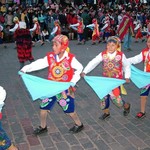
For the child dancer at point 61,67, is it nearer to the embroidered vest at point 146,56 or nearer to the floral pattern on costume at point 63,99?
the floral pattern on costume at point 63,99

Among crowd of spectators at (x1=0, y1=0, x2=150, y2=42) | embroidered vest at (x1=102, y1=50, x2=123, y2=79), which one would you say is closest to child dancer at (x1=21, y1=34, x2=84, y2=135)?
embroidered vest at (x1=102, y1=50, x2=123, y2=79)

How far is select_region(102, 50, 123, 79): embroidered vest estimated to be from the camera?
5215mm

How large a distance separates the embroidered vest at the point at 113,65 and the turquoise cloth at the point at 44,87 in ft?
3.25

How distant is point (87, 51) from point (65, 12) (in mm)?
6618

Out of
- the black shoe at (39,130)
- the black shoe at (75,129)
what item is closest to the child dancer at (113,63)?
the black shoe at (75,129)

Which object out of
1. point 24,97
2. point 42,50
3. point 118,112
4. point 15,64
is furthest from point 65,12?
point 118,112

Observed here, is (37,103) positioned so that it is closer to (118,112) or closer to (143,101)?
(118,112)

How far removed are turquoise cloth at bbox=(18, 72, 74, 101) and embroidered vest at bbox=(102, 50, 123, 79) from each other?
99 cm

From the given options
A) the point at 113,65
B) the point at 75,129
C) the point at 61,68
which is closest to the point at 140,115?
the point at 113,65

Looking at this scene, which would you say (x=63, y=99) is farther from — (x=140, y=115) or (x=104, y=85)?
(x=140, y=115)

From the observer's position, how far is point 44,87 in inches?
185

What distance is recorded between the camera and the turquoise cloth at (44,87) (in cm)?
464

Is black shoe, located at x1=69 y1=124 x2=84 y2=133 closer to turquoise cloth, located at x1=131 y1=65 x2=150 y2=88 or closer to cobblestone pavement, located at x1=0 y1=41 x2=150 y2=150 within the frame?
cobblestone pavement, located at x1=0 y1=41 x2=150 y2=150

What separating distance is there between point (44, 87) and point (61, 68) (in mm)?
426
